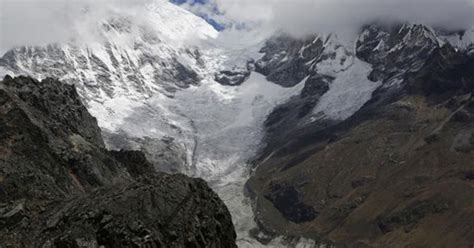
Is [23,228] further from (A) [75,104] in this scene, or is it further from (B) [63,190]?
(A) [75,104]

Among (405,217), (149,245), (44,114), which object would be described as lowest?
(405,217)

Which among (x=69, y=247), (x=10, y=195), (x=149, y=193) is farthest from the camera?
(x=10, y=195)

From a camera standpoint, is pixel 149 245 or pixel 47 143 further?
pixel 47 143

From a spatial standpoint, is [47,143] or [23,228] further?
[47,143]

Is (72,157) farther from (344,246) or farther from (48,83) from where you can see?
(344,246)

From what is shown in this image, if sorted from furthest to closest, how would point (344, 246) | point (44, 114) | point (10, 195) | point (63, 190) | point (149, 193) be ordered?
point (344, 246)
point (44, 114)
point (63, 190)
point (10, 195)
point (149, 193)

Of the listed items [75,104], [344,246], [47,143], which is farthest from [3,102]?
[344,246]

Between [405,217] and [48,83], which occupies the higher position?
[48,83]

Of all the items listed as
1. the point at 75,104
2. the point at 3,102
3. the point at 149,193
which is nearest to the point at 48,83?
the point at 75,104

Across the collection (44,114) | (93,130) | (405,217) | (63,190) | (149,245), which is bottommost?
(405,217)

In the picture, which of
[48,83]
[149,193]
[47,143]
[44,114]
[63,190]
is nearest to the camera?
[149,193]
